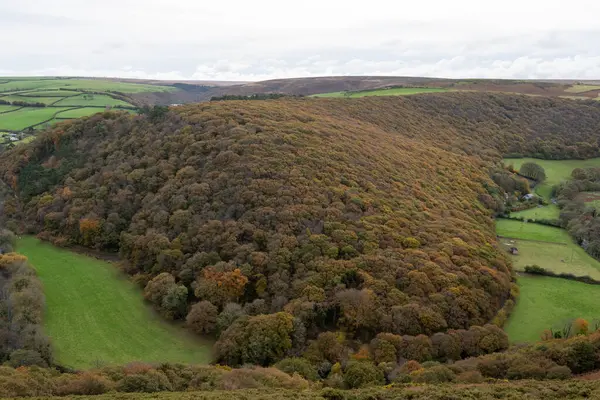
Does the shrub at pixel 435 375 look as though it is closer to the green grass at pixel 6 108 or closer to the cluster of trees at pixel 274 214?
the cluster of trees at pixel 274 214

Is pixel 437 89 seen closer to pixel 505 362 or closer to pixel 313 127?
pixel 313 127

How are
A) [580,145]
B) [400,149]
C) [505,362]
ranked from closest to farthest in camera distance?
[505,362], [400,149], [580,145]

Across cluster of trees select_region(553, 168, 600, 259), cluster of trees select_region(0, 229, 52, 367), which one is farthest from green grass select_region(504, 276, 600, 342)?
cluster of trees select_region(0, 229, 52, 367)

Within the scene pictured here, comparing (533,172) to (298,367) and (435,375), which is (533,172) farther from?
(298,367)

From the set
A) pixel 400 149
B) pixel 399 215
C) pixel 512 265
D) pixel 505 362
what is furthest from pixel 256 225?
pixel 400 149

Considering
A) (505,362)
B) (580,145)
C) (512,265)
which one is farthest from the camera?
(580,145)

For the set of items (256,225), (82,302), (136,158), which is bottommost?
(82,302)

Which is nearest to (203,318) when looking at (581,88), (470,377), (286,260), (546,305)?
(286,260)

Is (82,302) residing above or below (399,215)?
below

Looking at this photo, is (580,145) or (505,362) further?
(580,145)
